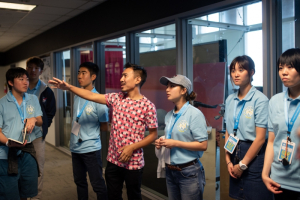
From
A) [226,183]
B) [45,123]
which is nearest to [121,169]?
[226,183]

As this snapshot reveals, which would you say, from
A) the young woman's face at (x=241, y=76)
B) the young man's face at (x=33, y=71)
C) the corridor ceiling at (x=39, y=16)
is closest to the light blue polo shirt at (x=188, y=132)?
the young woman's face at (x=241, y=76)

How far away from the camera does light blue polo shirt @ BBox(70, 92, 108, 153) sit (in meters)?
2.85

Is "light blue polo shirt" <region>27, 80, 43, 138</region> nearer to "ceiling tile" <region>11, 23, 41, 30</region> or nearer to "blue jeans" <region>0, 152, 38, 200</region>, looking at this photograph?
"blue jeans" <region>0, 152, 38, 200</region>

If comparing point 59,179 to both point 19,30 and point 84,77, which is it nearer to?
point 84,77

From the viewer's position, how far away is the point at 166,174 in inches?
87.8

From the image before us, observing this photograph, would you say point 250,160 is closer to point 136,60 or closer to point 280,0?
point 280,0

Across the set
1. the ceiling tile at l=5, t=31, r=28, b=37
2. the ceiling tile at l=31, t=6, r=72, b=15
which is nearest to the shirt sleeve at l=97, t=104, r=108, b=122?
the ceiling tile at l=31, t=6, r=72, b=15

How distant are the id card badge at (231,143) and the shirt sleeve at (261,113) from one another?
18cm

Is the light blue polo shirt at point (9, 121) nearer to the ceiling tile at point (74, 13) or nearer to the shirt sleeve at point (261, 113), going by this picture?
the shirt sleeve at point (261, 113)

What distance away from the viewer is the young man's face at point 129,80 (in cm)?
235

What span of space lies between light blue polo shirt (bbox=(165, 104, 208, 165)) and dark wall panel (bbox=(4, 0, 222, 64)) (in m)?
1.27

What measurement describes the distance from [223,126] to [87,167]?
1.47 m

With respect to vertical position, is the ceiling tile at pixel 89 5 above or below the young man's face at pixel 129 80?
above

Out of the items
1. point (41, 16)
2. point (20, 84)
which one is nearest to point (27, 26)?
point (41, 16)
